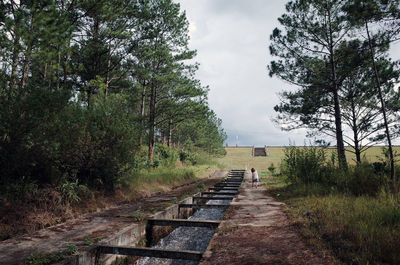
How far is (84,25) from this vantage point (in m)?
11.4

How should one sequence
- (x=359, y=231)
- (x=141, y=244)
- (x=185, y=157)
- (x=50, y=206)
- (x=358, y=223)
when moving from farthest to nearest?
(x=185, y=157) < (x=50, y=206) < (x=141, y=244) < (x=358, y=223) < (x=359, y=231)

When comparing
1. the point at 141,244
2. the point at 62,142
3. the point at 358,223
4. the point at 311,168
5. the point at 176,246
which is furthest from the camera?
the point at 311,168

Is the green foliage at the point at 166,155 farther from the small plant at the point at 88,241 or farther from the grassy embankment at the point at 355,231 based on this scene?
the small plant at the point at 88,241

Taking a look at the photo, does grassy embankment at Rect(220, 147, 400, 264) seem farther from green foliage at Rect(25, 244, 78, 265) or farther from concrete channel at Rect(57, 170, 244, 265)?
green foliage at Rect(25, 244, 78, 265)

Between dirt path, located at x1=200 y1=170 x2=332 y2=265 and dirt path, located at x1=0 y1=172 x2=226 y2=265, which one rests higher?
dirt path, located at x1=200 y1=170 x2=332 y2=265

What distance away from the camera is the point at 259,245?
11.0 feet

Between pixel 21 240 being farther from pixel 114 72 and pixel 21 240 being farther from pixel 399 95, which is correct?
pixel 399 95

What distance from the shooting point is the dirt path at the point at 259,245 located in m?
2.86

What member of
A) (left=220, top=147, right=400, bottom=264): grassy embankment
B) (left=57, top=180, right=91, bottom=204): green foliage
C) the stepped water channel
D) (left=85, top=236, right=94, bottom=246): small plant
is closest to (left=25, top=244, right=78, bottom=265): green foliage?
(left=85, top=236, right=94, bottom=246): small plant

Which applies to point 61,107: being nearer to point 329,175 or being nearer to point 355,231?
point 355,231

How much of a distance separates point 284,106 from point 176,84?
28.5 ft

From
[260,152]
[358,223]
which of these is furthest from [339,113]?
[260,152]

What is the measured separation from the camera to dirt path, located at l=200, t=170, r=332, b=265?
9.40 ft

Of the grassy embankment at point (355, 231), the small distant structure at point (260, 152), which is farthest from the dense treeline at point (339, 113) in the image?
the small distant structure at point (260, 152)
